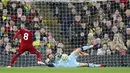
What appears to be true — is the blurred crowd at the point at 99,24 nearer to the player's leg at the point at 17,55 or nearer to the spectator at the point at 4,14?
the spectator at the point at 4,14

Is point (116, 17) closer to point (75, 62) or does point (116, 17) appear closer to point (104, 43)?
point (104, 43)

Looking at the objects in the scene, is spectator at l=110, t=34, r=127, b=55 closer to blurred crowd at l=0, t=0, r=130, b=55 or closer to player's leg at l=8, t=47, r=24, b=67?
blurred crowd at l=0, t=0, r=130, b=55

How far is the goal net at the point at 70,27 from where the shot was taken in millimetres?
16250

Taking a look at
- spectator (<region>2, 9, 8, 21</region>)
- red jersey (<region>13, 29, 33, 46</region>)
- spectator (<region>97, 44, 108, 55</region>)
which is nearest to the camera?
red jersey (<region>13, 29, 33, 46</region>)

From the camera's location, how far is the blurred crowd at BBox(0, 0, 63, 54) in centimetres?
1684

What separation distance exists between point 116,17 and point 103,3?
1.05 metres

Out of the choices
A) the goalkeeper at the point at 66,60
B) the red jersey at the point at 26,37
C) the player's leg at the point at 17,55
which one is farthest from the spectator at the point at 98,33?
the player's leg at the point at 17,55

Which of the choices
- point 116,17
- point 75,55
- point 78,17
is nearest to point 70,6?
point 78,17

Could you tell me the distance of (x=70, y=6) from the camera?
18109mm

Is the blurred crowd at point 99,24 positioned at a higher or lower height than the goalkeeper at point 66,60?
higher

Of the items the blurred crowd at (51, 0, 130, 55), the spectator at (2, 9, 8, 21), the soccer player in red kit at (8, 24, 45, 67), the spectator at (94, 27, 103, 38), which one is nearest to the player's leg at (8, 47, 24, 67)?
the soccer player in red kit at (8, 24, 45, 67)

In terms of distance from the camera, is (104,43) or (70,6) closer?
(104,43)

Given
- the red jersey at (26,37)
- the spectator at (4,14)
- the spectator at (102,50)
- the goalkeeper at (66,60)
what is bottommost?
the goalkeeper at (66,60)

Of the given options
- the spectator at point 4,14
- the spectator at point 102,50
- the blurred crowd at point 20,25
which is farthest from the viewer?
the spectator at point 4,14
